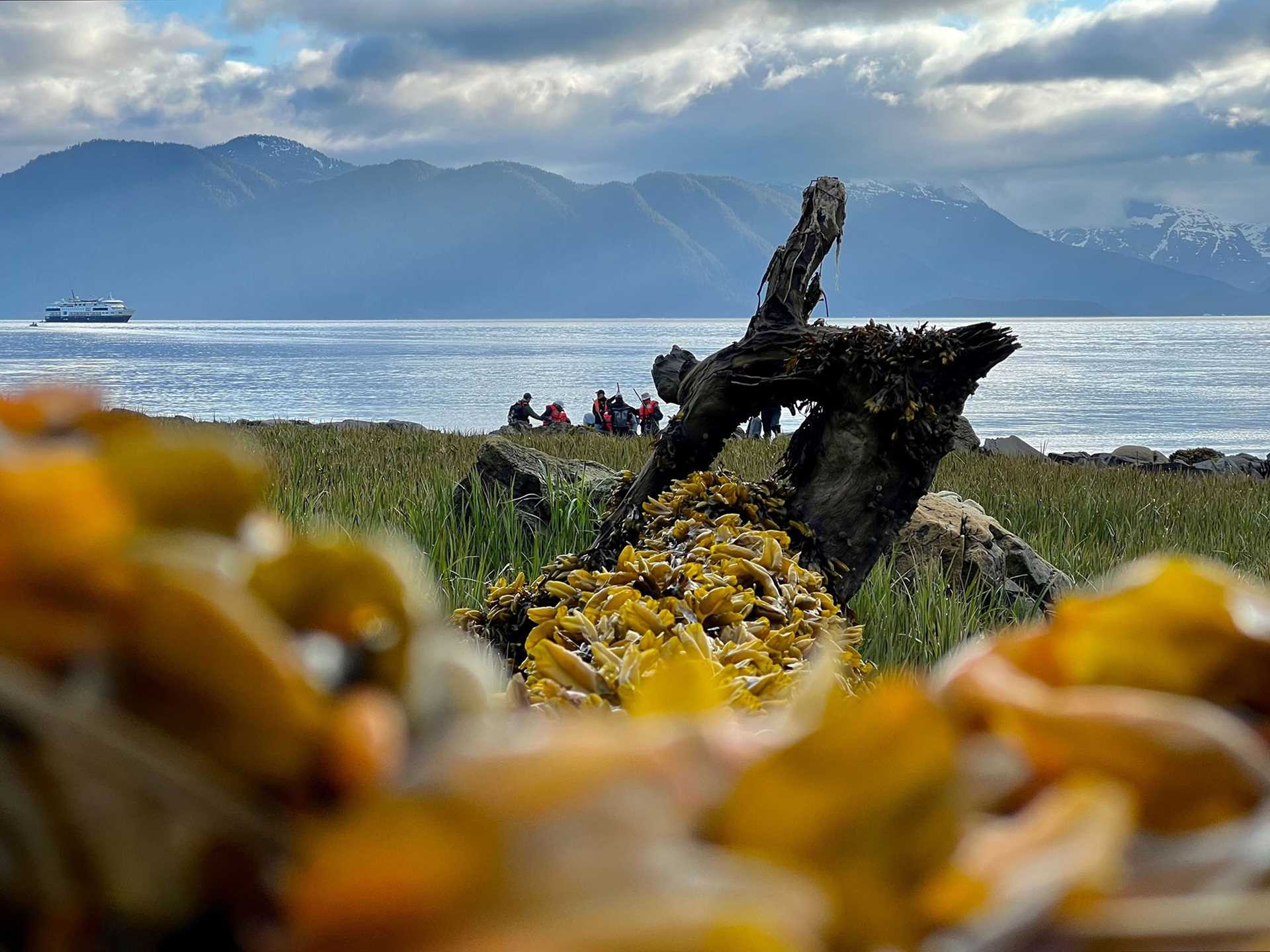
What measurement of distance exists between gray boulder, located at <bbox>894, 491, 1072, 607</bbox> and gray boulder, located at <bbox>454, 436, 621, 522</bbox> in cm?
214

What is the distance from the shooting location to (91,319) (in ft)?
522

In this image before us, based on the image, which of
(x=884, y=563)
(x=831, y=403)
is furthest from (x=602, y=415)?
(x=831, y=403)

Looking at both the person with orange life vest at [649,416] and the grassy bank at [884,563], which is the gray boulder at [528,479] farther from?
the person with orange life vest at [649,416]

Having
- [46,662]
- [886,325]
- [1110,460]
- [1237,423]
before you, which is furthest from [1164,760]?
[1237,423]

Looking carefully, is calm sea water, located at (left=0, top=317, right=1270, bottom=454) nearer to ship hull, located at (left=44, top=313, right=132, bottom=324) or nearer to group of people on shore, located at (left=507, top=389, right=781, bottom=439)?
ship hull, located at (left=44, top=313, right=132, bottom=324)

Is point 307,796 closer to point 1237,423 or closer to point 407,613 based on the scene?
point 407,613

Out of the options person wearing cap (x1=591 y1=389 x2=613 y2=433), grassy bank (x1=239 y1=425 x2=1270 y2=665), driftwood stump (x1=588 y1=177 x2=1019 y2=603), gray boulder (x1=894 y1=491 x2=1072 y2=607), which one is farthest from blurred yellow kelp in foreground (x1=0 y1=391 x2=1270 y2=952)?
person wearing cap (x1=591 y1=389 x2=613 y2=433)

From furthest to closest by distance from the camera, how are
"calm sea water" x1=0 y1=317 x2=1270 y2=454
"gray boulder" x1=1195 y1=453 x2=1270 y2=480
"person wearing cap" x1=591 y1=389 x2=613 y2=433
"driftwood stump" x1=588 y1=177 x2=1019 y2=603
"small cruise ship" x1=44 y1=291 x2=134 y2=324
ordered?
1. "small cruise ship" x1=44 y1=291 x2=134 y2=324
2. "calm sea water" x1=0 y1=317 x2=1270 y2=454
3. "person wearing cap" x1=591 y1=389 x2=613 y2=433
4. "gray boulder" x1=1195 y1=453 x2=1270 y2=480
5. "driftwood stump" x1=588 y1=177 x2=1019 y2=603

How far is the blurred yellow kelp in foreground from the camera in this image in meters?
0.35

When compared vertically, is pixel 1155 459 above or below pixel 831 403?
below

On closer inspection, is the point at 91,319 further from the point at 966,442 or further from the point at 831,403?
the point at 831,403

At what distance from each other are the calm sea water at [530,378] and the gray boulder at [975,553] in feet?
17.6

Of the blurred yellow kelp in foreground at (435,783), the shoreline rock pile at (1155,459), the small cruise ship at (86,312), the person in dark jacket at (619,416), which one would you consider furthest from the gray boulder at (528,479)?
the small cruise ship at (86,312)

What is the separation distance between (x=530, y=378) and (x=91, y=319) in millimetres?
108963
